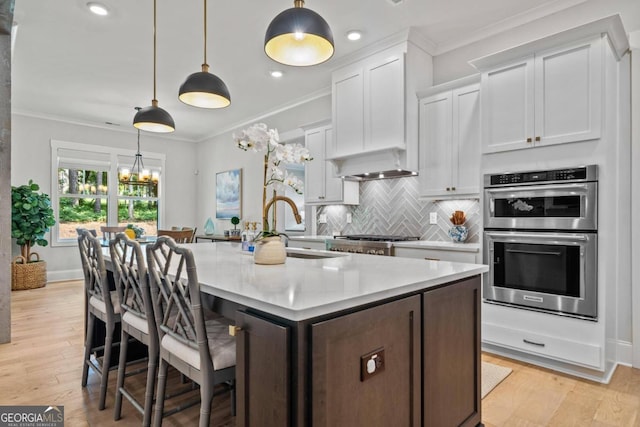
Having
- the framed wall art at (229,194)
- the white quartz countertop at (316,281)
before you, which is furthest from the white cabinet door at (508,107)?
the framed wall art at (229,194)

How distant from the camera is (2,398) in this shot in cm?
231

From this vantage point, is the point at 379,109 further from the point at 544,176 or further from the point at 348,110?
the point at 544,176

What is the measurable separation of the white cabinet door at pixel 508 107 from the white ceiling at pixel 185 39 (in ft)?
2.32

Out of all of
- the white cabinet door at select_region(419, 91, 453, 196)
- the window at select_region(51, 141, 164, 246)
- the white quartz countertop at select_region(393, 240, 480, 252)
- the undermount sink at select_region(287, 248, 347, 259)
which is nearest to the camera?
the undermount sink at select_region(287, 248, 347, 259)

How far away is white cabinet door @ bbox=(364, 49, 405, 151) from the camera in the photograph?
147 inches

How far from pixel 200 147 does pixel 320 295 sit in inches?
297

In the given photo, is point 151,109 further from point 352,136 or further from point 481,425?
point 481,425

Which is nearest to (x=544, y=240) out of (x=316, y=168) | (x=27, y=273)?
(x=316, y=168)

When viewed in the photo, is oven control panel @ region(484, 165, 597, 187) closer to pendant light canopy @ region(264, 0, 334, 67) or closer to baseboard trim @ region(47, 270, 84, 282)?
pendant light canopy @ region(264, 0, 334, 67)

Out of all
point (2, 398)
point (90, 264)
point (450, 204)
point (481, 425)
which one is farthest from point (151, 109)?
point (481, 425)

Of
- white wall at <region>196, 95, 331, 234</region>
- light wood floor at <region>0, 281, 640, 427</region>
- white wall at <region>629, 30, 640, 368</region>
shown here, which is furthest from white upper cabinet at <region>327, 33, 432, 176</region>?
light wood floor at <region>0, 281, 640, 427</region>

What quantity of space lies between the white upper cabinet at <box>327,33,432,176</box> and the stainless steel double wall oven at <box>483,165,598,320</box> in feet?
3.38

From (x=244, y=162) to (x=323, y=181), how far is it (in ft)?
7.78

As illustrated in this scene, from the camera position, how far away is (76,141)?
664 centimetres
